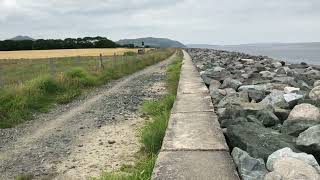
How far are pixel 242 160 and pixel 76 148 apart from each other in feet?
11.0

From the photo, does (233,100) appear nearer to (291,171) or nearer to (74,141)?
(74,141)

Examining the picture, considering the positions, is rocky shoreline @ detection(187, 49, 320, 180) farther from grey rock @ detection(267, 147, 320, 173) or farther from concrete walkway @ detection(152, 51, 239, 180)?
concrete walkway @ detection(152, 51, 239, 180)

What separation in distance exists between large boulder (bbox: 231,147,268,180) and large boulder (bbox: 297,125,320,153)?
0.80m

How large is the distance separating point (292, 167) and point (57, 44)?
82.2 meters

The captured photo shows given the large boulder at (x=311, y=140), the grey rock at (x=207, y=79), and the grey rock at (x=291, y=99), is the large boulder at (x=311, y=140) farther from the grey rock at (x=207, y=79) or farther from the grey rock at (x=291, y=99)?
the grey rock at (x=207, y=79)

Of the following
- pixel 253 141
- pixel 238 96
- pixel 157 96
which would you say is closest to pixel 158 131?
pixel 253 141

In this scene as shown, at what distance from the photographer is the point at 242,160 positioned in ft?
14.4

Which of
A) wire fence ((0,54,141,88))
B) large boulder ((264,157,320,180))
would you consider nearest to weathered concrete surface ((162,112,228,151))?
large boulder ((264,157,320,180))

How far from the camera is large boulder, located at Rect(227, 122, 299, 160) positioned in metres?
4.94

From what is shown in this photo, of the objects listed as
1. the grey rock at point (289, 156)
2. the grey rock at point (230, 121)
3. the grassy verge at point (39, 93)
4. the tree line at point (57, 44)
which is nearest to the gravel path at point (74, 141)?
the grassy verge at point (39, 93)

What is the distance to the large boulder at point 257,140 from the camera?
4.94 m

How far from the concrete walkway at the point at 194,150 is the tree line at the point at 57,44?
73.1 m

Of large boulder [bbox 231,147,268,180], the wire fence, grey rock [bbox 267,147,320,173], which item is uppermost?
grey rock [bbox 267,147,320,173]

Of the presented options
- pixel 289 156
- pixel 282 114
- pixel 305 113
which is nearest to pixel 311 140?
pixel 289 156
